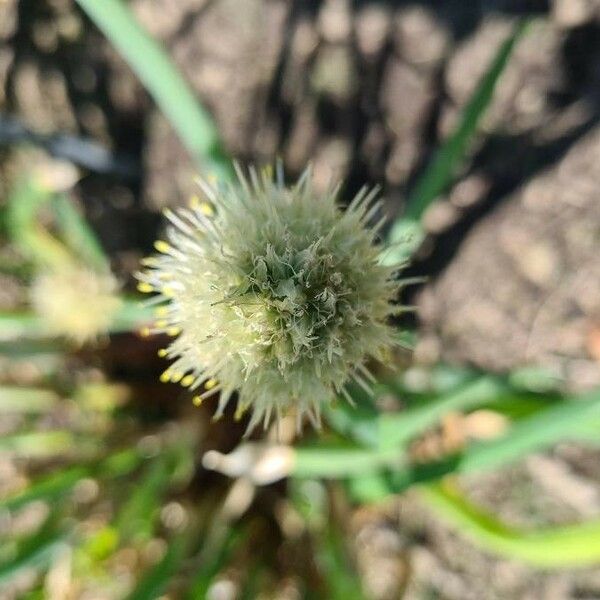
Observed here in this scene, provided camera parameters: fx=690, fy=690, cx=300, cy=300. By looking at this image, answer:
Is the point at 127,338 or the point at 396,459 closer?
the point at 396,459

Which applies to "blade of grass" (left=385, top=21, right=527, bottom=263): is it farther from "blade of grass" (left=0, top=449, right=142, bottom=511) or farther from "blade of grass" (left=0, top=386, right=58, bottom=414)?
"blade of grass" (left=0, top=386, right=58, bottom=414)

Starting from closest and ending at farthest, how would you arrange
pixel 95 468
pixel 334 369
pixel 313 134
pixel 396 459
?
pixel 334 369, pixel 396 459, pixel 95 468, pixel 313 134

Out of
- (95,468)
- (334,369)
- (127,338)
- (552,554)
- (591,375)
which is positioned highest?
(127,338)

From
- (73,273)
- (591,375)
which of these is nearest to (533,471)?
(591,375)

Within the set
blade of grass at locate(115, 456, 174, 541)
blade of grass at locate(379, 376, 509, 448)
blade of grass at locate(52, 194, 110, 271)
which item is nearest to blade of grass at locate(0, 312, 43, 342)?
blade of grass at locate(52, 194, 110, 271)

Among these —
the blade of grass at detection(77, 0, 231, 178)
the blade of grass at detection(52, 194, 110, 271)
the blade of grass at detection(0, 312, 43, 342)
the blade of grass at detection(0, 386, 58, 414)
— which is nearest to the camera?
the blade of grass at detection(77, 0, 231, 178)

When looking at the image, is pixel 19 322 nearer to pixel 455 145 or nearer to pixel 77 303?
pixel 77 303

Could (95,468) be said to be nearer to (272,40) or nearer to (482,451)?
(482,451)

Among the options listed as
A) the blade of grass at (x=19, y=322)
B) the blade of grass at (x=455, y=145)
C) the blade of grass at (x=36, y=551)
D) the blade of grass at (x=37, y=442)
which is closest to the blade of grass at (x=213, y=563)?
the blade of grass at (x=36, y=551)
